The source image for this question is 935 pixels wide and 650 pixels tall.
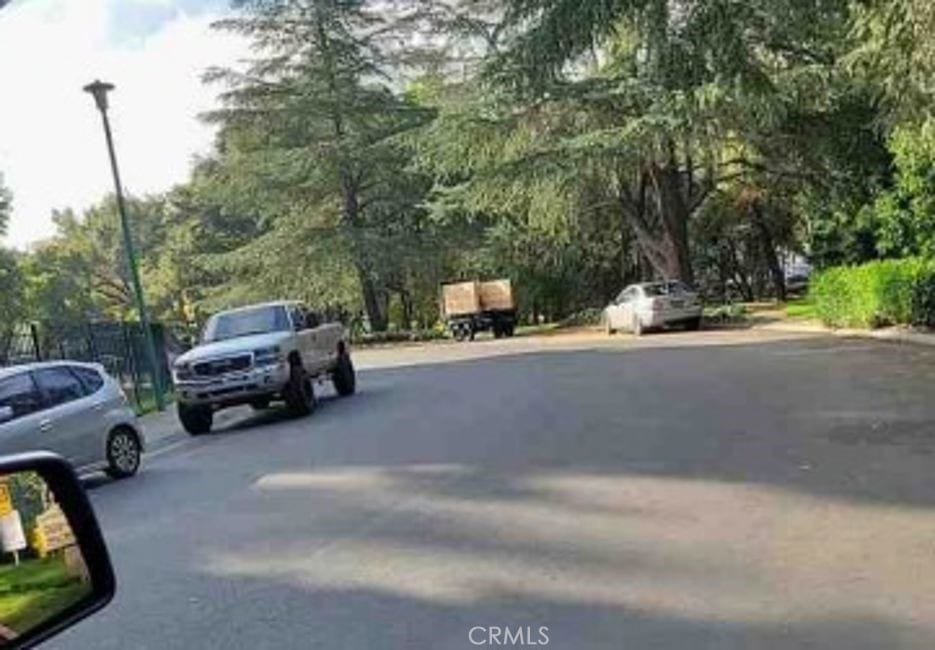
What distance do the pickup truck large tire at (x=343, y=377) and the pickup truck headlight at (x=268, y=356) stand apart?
11.2 ft

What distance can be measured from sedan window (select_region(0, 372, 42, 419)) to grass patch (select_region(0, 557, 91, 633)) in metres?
12.1

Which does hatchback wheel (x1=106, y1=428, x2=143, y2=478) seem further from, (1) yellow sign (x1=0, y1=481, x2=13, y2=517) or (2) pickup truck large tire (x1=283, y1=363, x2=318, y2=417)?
(1) yellow sign (x1=0, y1=481, x2=13, y2=517)

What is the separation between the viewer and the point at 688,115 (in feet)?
105

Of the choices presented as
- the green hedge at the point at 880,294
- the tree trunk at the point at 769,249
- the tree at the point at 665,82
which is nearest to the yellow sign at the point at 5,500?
the tree at the point at 665,82

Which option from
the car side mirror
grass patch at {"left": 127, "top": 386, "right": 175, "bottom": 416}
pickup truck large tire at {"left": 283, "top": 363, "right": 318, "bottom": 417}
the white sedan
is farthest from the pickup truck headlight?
the white sedan

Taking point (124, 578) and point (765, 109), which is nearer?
point (124, 578)

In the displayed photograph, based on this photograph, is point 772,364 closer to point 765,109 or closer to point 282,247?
point 765,109

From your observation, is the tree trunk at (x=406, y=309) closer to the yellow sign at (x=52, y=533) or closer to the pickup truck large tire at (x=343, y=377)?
the pickup truck large tire at (x=343, y=377)

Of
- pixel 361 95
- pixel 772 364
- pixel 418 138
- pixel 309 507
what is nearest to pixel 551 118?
pixel 418 138

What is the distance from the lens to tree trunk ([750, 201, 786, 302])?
5075 cm

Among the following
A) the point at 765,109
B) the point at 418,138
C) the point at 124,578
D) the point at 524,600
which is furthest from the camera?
the point at 418,138

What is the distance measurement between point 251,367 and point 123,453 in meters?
4.15

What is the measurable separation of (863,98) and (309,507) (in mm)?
25575

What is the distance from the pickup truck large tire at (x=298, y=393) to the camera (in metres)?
19.8
